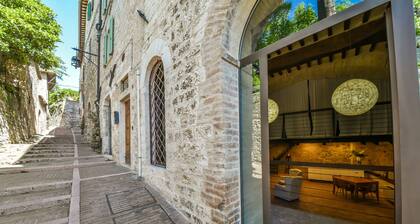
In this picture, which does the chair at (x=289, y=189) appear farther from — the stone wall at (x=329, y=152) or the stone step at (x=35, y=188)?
the stone step at (x=35, y=188)

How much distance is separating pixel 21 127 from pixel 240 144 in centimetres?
976

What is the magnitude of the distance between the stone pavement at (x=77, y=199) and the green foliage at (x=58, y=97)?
74.0 ft

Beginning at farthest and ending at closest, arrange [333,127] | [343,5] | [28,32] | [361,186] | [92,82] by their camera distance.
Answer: [92,82] < [28,32] < [333,127] < [361,186] < [343,5]

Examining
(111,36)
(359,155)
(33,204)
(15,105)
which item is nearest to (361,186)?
(359,155)

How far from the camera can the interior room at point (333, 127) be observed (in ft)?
11.7

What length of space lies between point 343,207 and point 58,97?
96.7ft

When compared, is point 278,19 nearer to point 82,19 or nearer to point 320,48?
point 320,48

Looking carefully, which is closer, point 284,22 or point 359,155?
point 284,22

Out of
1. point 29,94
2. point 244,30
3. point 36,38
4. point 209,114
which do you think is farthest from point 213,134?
point 29,94

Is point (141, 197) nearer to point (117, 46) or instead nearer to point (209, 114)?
point (209, 114)

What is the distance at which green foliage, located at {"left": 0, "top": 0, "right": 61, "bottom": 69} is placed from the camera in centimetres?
572

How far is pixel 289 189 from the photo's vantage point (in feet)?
16.1

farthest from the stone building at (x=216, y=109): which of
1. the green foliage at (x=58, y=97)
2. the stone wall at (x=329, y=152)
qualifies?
the green foliage at (x=58, y=97)

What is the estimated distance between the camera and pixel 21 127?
780 centimetres
